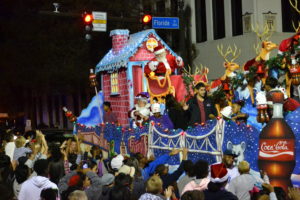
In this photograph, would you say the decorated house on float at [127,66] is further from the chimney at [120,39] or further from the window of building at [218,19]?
the window of building at [218,19]

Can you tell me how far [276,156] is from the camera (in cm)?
907

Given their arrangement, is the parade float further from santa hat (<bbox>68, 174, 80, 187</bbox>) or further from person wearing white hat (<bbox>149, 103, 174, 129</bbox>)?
santa hat (<bbox>68, 174, 80, 187</bbox>)

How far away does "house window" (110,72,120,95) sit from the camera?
1846 centimetres

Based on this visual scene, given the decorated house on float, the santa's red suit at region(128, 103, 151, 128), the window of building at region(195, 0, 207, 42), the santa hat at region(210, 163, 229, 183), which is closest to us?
the santa hat at region(210, 163, 229, 183)


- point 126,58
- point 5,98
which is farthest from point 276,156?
point 5,98

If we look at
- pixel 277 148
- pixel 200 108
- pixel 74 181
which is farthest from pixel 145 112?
pixel 74 181

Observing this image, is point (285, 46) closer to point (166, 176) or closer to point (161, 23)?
point (166, 176)

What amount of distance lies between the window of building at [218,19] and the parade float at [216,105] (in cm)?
575

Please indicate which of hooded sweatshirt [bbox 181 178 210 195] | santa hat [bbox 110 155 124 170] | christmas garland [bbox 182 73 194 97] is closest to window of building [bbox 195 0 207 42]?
christmas garland [bbox 182 73 194 97]

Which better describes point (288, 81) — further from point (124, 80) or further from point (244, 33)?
point (244, 33)

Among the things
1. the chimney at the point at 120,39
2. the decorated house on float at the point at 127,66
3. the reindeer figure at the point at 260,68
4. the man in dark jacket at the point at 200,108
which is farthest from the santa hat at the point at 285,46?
the chimney at the point at 120,39

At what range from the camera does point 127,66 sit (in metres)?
17.4

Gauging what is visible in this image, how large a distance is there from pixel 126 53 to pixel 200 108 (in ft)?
19.3

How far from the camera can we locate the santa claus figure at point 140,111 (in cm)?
1549
